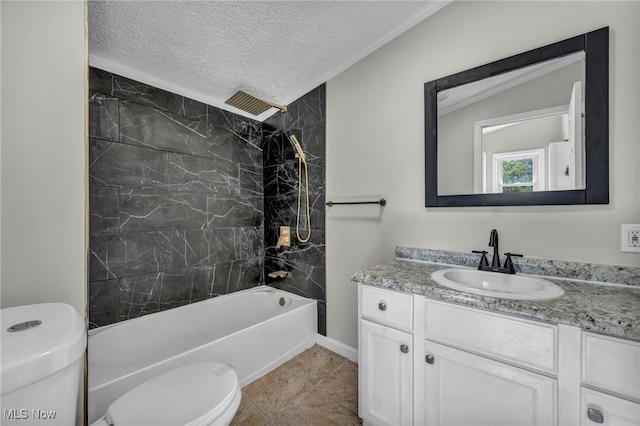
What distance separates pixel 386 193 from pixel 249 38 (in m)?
1.42

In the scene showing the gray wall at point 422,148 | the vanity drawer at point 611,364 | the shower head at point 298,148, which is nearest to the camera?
the vanity drawer at point 611,364

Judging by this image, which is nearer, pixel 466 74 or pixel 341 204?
pixel 466 74

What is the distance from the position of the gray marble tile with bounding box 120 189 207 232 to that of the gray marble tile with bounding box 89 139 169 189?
84 millimetres

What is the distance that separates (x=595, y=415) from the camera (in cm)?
83

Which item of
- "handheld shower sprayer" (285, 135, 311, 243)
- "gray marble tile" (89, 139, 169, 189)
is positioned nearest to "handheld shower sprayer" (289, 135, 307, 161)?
"handheld shower sprayer" (285, 135, 311, 243)

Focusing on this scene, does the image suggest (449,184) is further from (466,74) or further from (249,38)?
(249,38)

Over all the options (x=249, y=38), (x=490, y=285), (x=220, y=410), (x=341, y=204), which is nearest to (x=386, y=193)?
(x=341, y=204)

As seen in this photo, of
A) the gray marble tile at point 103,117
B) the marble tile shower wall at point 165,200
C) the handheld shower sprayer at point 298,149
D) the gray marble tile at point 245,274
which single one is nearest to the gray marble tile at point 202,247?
the marble tile shower wall at point 165,200

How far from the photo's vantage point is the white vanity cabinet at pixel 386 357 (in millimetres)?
1237

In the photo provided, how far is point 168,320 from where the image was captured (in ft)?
6.86

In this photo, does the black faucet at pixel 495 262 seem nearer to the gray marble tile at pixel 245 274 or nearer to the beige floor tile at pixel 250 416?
the beige floor tile at pixel 250 416

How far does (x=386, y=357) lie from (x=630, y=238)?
47.8 inches

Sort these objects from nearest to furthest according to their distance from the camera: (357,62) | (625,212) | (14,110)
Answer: (14,110)
(625,212)
(357,62)

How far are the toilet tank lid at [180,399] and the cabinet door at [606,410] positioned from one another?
1.24 metres
